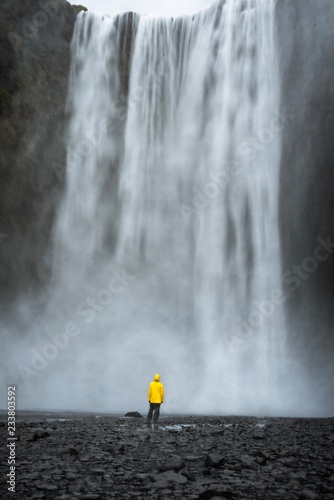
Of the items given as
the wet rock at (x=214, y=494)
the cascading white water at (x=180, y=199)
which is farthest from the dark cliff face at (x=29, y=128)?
the wet rock at (x=214, y=494)

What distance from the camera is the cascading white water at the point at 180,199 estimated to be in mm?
19609

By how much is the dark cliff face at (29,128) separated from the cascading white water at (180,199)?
2.64 feet

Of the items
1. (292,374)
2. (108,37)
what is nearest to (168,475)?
(292,374)

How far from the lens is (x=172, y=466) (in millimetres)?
5105

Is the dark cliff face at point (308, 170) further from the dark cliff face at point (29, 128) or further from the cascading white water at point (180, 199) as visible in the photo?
the dark cliff face at point (29, 128)

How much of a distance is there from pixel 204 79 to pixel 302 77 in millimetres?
4761

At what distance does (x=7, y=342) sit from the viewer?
65.3ft

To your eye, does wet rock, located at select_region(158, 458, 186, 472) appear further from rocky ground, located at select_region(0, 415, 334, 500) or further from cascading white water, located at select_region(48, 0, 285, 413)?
cascading white water, located at select_region(48, 0, 285, 413)

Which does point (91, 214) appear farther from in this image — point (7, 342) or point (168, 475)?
point (168, 475)

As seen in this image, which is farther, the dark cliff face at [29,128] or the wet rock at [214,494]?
the dark cliff face at [29,128]

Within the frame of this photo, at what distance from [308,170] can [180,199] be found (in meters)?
5.86

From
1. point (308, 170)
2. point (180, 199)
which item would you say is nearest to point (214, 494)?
point (308, 170)

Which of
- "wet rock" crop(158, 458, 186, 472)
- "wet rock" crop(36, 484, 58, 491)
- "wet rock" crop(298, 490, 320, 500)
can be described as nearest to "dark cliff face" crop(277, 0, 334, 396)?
"wet rock" crop(158, 458, 186, 472)

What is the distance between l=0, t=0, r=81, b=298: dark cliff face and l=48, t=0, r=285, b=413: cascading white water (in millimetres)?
804
